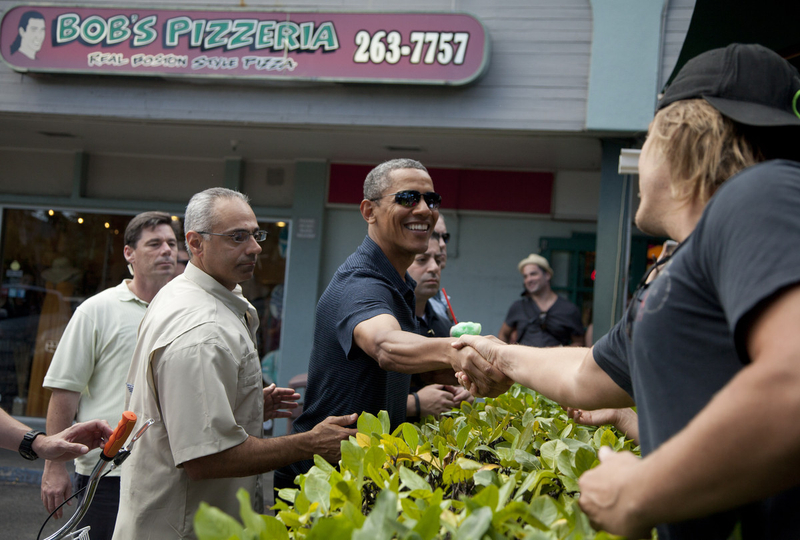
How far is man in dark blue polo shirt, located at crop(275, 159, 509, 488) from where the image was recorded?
221cm

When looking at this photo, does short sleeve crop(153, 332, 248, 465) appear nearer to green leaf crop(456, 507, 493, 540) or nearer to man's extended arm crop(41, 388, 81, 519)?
green leaf crop(456, 507, 493, 540)

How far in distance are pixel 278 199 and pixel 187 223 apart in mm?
5641

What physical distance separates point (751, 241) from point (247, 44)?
6437 mm

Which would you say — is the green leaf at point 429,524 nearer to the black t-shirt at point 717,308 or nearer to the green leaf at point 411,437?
the black t-shirt at point 717,308

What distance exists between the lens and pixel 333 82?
646 cm

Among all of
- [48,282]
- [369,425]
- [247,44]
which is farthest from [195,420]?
[48,282]

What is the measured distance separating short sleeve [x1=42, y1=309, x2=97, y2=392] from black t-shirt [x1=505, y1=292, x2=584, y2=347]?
4251 millimetres

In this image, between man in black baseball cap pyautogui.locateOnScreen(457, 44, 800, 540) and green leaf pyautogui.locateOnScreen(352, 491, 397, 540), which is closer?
man in black baseball cap pyautogui.locateOnScreen(457, 44, 800, 540)

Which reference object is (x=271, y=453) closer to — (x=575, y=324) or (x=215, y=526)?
(x=215, y=526)

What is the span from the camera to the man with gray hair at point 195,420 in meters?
2.16

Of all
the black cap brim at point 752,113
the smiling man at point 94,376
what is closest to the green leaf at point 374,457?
the black cap brim at point 752,113

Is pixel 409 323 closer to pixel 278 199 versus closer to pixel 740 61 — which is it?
pixel 740 61

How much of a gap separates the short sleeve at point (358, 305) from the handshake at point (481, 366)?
29cm

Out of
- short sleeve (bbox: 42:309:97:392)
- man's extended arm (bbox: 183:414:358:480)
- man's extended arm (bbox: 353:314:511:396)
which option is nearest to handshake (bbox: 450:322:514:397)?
man's extended arm (bbox: 353:314:511:396)
